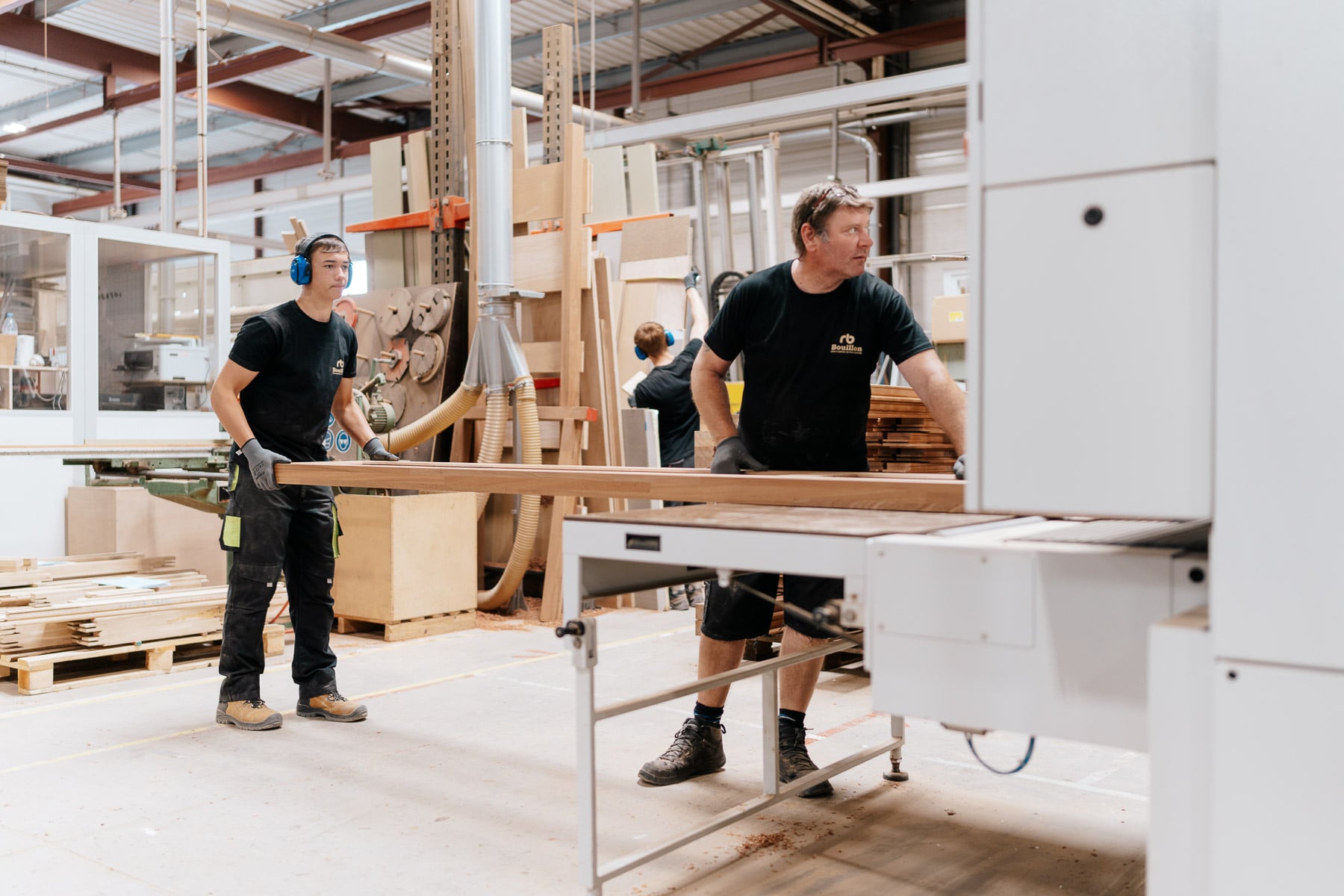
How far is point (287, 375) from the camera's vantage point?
3.93 metres

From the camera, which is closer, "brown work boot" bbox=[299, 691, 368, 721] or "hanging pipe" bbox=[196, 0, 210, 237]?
"brown work boot" bbox=[299, 691, 368, 721]

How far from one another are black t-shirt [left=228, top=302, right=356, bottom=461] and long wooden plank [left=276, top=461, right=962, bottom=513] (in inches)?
36.0

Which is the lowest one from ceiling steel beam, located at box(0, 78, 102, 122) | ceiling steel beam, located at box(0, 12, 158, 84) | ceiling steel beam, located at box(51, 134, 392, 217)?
ceiling steel beam, located at box(51, 134, 392, 217)

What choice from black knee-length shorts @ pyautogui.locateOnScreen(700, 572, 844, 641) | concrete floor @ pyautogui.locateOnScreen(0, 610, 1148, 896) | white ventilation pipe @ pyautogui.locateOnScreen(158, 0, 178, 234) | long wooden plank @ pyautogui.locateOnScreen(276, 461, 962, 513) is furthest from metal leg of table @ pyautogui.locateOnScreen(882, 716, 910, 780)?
white ventilation pipe @ pyautogui.locateOnScreen(158, 0, 178, 234)

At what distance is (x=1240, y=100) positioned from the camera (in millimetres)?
1243

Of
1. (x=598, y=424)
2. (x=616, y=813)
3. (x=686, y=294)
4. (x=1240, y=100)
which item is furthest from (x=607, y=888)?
(x=686, y=294)

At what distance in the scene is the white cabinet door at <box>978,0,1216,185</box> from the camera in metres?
1.30

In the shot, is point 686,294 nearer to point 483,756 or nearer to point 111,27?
point 483,756

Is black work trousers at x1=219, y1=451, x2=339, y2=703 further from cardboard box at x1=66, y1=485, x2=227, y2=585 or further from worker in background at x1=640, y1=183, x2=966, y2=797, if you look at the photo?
cardboard box at x1=66, y1=485, x2=227, y2=585

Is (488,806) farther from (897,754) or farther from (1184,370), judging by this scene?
(1184,370)

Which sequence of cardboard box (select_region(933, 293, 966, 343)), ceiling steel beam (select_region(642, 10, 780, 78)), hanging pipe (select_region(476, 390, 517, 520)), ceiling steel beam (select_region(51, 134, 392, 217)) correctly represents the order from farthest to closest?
ceiling steel beam (select_region(51, 134, 392, 217)) < ceiling steel beam (select_region(642, 10, 780, 78)) < cardboard box (select_region(933, 293, 966, 343)) < hanging pipe (select_region(476, 390, 517, 520))

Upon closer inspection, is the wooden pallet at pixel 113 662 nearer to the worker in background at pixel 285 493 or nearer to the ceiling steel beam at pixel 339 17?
the worker in background at pixel 285 493

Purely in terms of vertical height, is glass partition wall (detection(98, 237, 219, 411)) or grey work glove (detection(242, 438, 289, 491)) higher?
glass partition wall (detection(98, 237, 219, 411))

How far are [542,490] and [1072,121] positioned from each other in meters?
1.65
